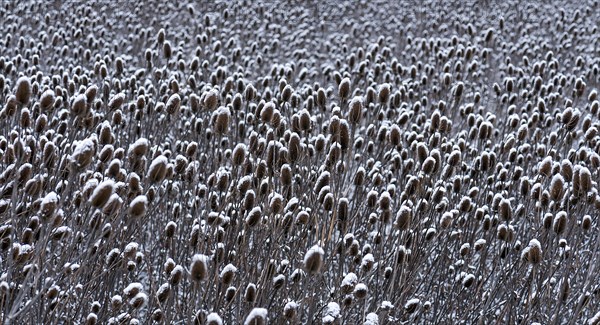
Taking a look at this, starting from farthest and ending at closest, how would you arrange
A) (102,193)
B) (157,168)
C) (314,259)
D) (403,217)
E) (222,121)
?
(222,121) < (403,217) < (157,168) < (314,259) < (102,193)

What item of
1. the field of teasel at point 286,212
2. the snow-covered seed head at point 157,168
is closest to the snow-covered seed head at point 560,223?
the field of teasel at point 286,212

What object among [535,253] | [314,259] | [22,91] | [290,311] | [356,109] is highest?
[22,91]

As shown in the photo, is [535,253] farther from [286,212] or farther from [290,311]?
[286,212]

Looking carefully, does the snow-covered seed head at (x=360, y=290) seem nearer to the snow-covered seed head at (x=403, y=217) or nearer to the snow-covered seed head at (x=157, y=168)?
the snow-covered seed head at (x=403, y=217)

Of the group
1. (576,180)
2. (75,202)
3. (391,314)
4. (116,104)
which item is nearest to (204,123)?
(116,104)

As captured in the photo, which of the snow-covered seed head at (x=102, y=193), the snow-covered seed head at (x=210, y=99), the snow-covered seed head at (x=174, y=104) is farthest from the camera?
the snow-covered seed head at (x=174, y=104)

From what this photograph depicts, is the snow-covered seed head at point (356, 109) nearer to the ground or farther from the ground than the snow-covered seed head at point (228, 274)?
farther from the ground

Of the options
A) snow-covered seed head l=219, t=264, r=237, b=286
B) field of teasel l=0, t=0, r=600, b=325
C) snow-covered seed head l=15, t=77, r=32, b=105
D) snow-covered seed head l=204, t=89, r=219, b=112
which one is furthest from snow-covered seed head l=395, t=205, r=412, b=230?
snow-covered seed head l=15, t=77, r=32, b=105

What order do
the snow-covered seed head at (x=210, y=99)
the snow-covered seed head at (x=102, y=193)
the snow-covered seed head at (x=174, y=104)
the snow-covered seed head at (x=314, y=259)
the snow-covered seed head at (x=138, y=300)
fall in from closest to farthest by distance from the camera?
the snow-covered seed head at (x=102, y=193) < the snow-covered seed head at (x=314, y=259) < the snow-covered seed head at (x=138, y=300) < the snow-covered seed head at (x=210, y=99) < the snow-covered seed head at (x=174, y=104)

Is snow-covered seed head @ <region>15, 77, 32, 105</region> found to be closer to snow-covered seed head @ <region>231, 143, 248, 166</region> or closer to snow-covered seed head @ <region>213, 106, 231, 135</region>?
snow-covered seed head @ <region>213, 106, 231, 135</region>

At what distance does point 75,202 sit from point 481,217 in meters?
2.03

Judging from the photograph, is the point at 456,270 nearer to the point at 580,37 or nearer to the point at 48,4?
the point at 580,37

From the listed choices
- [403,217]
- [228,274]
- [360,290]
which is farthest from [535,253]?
[228,274]

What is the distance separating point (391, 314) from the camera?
3197mm
